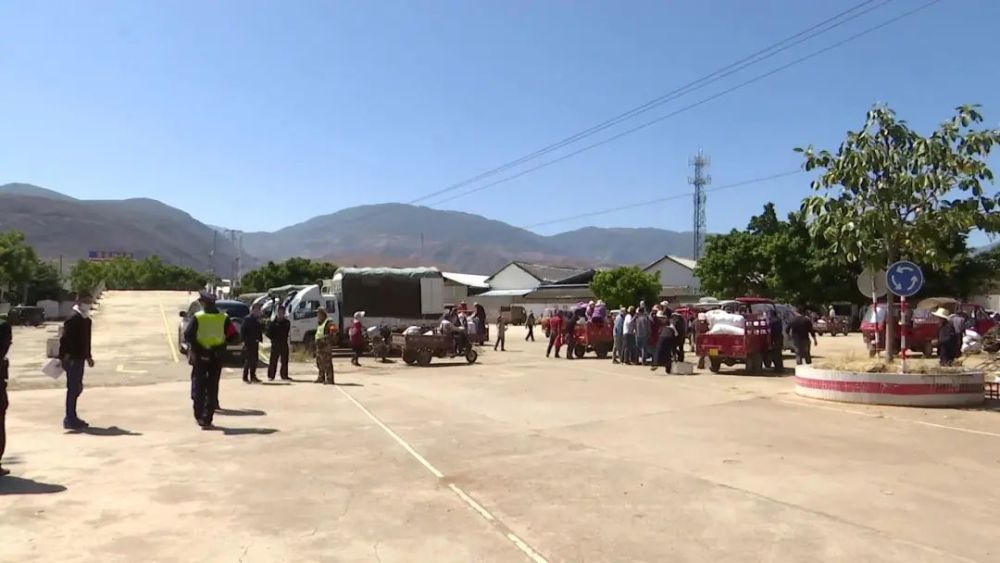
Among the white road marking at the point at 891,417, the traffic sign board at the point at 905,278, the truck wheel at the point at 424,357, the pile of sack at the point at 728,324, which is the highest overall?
the traffic sign board at the point at 905,278

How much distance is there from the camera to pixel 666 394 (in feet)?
51.6

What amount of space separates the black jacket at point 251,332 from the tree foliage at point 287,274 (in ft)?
252

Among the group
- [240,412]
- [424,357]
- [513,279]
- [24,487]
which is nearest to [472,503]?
[24,487]

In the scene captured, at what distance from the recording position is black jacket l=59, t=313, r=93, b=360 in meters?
10.8

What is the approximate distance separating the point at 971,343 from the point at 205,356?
1963 centimetres

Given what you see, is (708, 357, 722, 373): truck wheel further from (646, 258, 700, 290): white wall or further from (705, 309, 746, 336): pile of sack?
(646, 258, 700, 290): white wall

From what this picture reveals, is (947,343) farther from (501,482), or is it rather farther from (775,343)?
(501,482)

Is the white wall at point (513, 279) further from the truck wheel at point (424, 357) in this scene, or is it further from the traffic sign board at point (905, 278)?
the traffic sign board at point (905, 278)

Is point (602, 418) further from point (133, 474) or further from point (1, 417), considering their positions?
point (1, 417)

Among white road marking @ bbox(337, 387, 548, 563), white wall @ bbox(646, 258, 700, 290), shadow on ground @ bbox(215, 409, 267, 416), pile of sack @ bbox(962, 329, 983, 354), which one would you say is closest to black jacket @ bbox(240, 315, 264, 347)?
shadow on ground @ bbox(215, 409, 267, 416)

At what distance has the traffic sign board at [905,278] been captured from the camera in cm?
1400

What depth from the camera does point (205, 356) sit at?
36.5ft

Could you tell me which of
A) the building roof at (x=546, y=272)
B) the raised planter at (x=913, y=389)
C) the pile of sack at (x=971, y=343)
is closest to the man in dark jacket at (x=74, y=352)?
the raised planter at (x=913, y=389)

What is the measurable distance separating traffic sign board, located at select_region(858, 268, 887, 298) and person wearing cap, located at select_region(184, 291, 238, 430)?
39.8 ft
